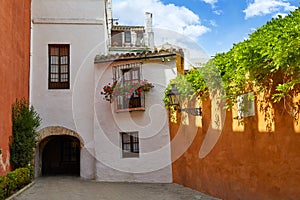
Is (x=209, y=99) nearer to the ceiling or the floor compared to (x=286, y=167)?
nearer to the ceiling

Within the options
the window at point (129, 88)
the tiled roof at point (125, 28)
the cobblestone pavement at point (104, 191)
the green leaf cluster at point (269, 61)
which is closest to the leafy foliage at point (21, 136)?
the cobblestone pavement at point (104, 191)

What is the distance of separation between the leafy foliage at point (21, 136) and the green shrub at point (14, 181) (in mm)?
369

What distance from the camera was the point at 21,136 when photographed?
10227 millimetres

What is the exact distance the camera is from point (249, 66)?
5.18 meters

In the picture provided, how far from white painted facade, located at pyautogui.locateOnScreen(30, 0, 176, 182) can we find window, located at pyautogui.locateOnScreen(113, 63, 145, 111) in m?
0.22

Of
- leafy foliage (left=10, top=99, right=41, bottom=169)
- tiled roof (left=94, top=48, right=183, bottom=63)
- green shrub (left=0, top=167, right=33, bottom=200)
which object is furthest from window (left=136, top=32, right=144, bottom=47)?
green shrub (left=0, top=167, right=33, bottom=200)

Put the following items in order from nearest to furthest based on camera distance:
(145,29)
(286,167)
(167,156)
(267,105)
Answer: (286,167)
(267,105)
(167,156)
(145,29)

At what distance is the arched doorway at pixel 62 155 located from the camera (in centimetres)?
1551

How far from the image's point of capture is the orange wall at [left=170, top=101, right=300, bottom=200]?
15.9 feet

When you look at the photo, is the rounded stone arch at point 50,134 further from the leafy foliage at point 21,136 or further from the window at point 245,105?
the window at point 245,105

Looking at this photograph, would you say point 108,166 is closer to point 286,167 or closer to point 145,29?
point 286,167

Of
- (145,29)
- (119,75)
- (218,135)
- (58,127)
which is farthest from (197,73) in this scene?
(145,29)

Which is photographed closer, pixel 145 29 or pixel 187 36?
pixel 187 36

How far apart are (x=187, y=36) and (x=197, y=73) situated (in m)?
4.04
